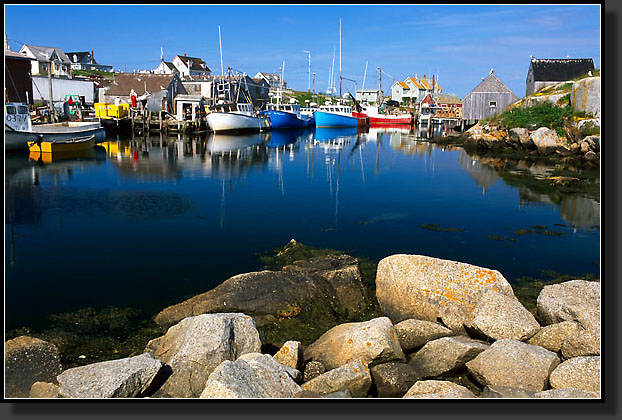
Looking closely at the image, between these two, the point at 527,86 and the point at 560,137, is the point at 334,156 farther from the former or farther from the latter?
the point at 527,86

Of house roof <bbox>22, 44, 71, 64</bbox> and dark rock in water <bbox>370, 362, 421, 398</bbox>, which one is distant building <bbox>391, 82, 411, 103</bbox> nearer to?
house roof <bbox>22, 44, 71, 64</bbox>

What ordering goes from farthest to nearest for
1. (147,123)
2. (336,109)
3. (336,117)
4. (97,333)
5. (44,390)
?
(336,109)
(336,117)
(147,123)
(97,333)
(44,390)

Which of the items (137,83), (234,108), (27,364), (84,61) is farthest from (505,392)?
(84,61)

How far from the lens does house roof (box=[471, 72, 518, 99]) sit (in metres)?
51.8

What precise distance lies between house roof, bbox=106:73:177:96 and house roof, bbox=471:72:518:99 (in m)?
34.2

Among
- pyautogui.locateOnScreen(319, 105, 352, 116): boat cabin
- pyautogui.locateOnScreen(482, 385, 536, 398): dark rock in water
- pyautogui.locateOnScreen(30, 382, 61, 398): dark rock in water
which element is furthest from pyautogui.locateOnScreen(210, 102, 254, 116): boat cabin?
pyautogui.locateOnScreen(482, 385, 536, 398): dark rock in water

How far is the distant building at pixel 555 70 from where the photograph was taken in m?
47.3

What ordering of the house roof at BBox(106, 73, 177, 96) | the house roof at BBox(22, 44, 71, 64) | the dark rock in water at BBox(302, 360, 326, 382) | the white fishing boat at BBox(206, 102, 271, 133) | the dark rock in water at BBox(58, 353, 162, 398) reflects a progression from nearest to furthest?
the dark rock in water at BBox(58, 353, 162, 398) < the dark rock in water at BBox(302, 360, 326, 382) < the white fishing boat at BBox(206, 102, 271, 133) < the house roof at BBox(106, 73, 177, 96) < the house roof at BBox(22, 44, 71, 64)

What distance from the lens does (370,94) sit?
118 m

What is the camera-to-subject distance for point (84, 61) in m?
94.3

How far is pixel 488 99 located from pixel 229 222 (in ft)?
146

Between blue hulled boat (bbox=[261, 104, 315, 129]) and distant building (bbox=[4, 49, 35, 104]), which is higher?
distant building (bbox=[4, 49, 35, 104])

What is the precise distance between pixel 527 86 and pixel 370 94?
67.2 metres

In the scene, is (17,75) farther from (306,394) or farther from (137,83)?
(306,394)
